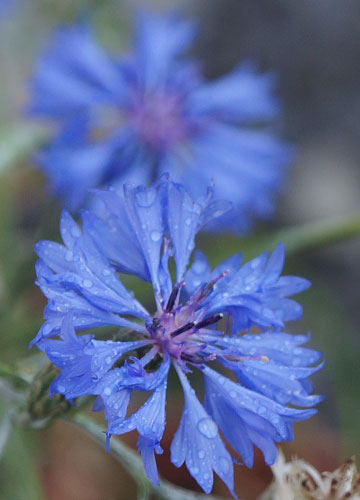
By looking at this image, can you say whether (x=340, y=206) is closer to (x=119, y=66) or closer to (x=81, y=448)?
(x=119, y=66)

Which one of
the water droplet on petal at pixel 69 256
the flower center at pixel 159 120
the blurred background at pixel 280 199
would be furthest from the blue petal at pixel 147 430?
the flower center at pixel 159 120

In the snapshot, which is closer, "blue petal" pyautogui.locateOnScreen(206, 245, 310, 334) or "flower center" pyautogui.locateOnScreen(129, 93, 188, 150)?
"blue petal" pyautogui.locateOnScreen(206, 245, 310, 334)

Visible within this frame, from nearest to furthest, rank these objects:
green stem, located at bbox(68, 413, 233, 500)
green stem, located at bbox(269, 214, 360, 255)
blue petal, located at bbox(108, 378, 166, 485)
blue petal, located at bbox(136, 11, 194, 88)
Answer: blue petal, located at bbox(108, 378, 166, 485) → green stem, located at bbox(68, 413, 233, 500) → green stem, located at bbox(269, 214, 360, 255) → blue petal, located at bbox(136, 11, 194, 88)

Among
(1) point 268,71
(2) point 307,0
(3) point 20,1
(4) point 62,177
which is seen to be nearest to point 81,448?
(4) point 62,177

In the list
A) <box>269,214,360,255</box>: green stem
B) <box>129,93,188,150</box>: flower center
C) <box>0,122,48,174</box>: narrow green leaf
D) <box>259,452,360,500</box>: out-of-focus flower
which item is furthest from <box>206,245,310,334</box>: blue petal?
<box>129,93,188,150</box>: flower center

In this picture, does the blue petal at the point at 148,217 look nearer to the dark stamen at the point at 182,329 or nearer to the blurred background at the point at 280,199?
the dark stamen at the point at 182,329

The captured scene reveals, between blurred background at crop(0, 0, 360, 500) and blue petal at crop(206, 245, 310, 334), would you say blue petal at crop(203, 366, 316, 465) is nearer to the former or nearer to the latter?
blue petal at crop(206, 245, 310, 334)

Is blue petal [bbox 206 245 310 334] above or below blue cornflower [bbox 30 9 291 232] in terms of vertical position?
below
